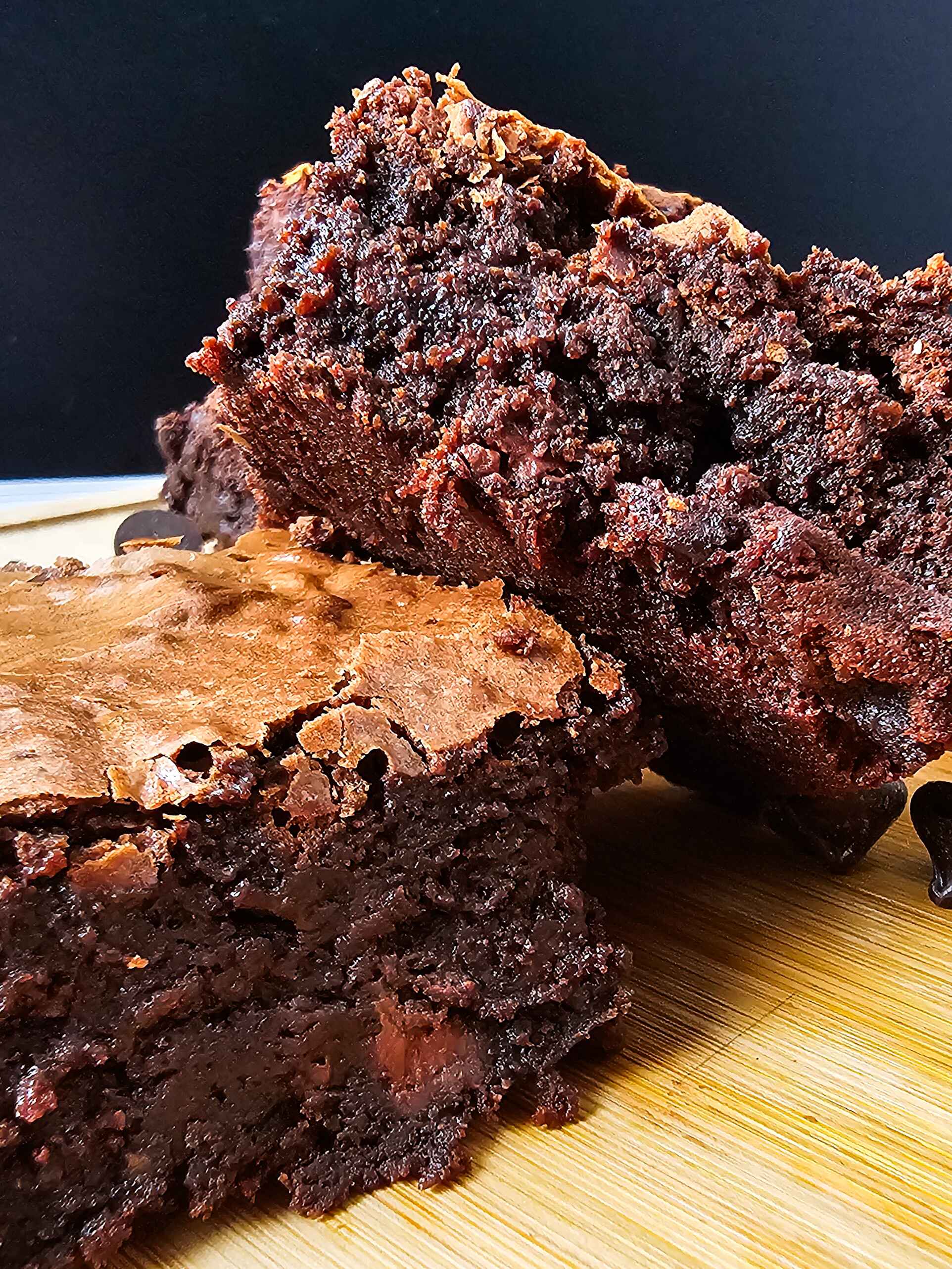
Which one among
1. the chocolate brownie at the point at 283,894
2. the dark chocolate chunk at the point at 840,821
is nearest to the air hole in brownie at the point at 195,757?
the chocolate brownie at the point at 283,894

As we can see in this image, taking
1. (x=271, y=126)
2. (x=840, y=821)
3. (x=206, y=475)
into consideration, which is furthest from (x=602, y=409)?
(x=271, y=126)

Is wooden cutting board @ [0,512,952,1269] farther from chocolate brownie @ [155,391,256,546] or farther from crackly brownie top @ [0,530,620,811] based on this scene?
chocolate brownie @ [155,391,256,546]

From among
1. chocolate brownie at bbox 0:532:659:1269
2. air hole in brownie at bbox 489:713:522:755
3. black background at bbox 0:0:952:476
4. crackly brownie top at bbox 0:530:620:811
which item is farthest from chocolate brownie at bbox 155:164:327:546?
black background at bbox 0:0:952:476

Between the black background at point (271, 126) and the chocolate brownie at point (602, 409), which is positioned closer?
the chocolate brownie at point (602, 409)

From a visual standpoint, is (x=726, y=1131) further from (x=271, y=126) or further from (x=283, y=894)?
(x=271, y=126)

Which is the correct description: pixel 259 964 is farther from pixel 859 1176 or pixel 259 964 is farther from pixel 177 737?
pixel 859 1176

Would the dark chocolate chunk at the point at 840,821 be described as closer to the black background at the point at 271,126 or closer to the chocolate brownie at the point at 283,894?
the chocolate brownie at the point at 283,894

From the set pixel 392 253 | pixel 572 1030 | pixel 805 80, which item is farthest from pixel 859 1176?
pixel 805 80
